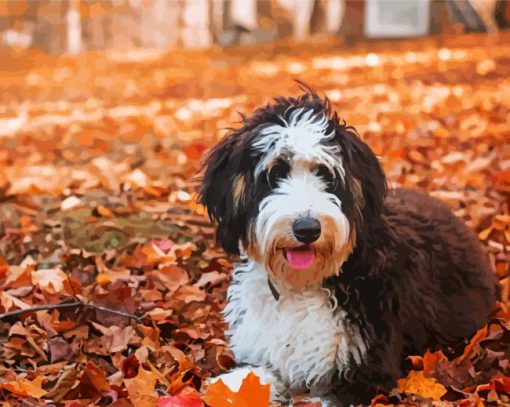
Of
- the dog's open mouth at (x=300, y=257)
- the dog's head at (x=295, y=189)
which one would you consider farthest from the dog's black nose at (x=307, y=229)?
the dog's open mouth at (x=300, y=257)

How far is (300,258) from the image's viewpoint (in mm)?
3516

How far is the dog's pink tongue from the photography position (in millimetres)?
3496

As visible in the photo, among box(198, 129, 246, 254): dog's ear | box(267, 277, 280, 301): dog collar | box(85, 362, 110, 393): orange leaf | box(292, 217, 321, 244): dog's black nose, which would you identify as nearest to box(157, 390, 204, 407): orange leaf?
box(85, 362, 110, 393): orange leaf

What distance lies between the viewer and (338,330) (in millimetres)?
3736

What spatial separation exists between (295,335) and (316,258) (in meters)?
0.44

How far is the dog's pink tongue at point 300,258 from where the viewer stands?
3.50m

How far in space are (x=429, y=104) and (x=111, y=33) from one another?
16816mm

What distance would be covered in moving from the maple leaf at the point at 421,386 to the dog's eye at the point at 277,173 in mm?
1059

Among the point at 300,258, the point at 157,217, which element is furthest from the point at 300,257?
the point at 157,217

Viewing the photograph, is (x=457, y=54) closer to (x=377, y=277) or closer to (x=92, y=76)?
(x=92, y=76)

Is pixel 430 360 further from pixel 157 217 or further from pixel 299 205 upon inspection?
pixel 157 217

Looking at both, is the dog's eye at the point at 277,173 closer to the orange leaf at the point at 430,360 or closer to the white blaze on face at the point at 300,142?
the white blaze on face at the point at 300,142

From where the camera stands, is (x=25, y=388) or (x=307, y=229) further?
(x=25, y=388)

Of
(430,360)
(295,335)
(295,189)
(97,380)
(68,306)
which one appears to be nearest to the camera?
(295,189)
